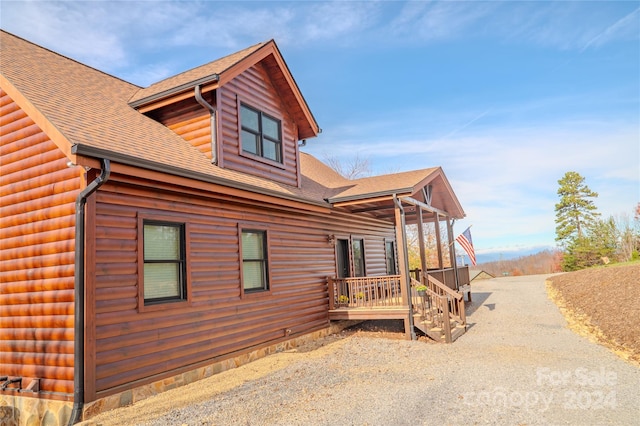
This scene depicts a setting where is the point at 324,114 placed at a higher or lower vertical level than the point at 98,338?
higher

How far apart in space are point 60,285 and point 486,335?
9668mm

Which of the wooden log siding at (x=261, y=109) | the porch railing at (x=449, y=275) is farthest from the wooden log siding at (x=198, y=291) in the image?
the porch railing at (x=449, y=275)

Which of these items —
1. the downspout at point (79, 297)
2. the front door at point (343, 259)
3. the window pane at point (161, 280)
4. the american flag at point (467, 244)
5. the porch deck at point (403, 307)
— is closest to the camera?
the downspout at point (79, 297)

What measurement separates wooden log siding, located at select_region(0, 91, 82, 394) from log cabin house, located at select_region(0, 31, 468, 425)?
3 cm

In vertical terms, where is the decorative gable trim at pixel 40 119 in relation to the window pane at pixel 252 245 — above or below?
above

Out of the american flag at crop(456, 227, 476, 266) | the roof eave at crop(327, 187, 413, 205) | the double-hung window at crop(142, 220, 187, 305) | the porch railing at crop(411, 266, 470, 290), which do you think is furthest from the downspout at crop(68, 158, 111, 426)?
the american flag at crop(456, 227, 476, 266)

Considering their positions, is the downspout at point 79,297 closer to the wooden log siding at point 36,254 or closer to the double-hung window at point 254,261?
the wooden log siding at point 36,254

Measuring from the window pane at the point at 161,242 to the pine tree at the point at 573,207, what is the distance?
3865 centimetres

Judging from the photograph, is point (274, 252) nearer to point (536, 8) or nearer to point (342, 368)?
point (342, 368)

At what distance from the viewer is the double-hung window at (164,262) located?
6.17 m

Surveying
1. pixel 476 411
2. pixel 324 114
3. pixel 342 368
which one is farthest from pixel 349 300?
pixel 324 114

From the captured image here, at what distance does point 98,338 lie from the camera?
17.0 feet

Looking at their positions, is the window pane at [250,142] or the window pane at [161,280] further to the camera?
the window pane at [250,142]

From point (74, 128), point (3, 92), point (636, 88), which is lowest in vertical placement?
point (74, 128)
